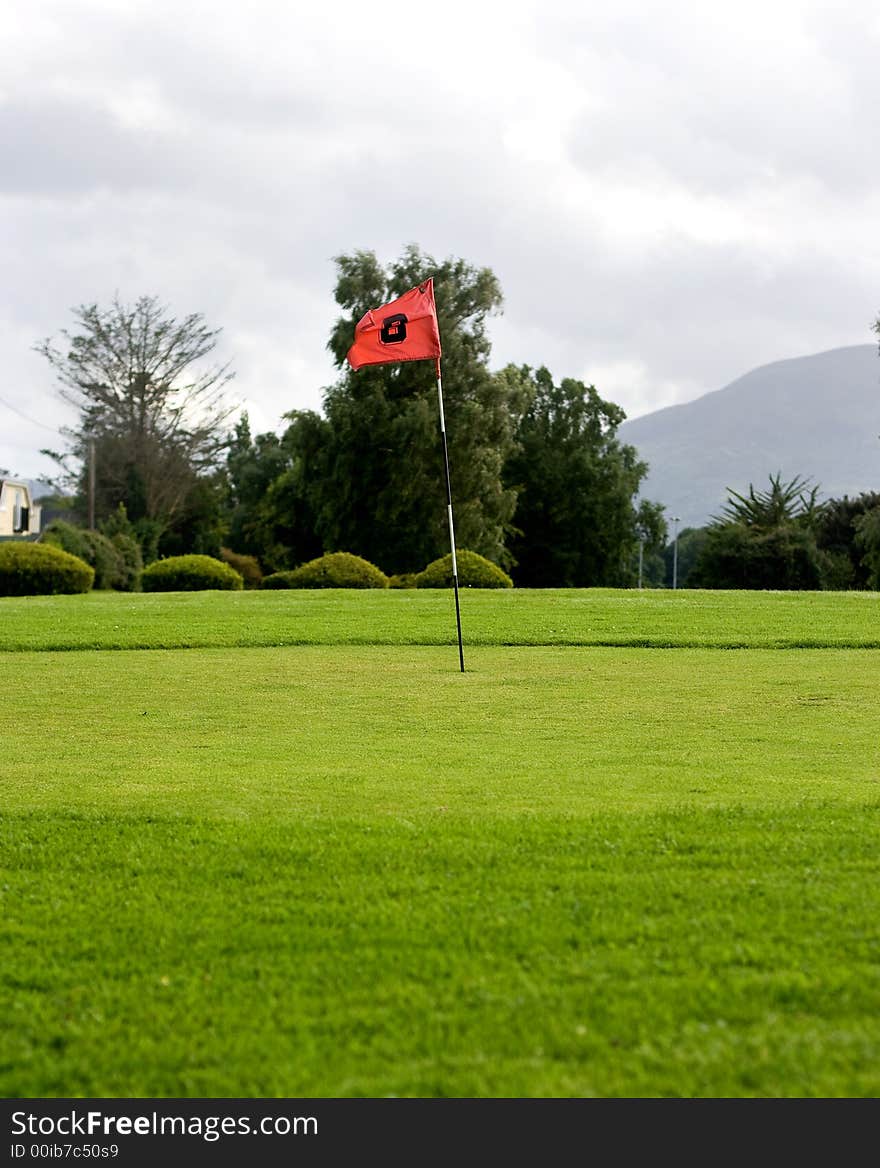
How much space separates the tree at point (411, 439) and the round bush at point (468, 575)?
18.3 meters

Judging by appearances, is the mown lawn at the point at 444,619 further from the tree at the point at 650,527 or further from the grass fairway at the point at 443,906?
the tree at the point at 650,527

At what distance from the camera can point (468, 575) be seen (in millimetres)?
33906

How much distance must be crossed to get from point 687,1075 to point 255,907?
89.0 inches

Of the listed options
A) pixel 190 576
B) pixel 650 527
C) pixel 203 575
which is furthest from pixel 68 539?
pixel 650 527

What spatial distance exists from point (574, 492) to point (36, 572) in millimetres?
42119

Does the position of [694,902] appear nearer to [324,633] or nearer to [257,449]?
[324,633]

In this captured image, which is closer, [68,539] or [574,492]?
[68,539]

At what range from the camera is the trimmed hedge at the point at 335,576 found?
35.6m

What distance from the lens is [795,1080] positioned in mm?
3543

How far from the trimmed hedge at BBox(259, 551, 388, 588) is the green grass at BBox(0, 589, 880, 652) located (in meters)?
5.86

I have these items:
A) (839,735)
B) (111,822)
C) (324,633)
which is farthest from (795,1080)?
(324,633)

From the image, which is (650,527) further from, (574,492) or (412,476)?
(412,476)

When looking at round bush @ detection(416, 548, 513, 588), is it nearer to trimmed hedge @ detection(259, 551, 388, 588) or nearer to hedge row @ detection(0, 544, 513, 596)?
hedge row @ detection(0, 544, 513, 596)

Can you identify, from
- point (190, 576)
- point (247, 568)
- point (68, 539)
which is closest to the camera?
point (190, 576)
